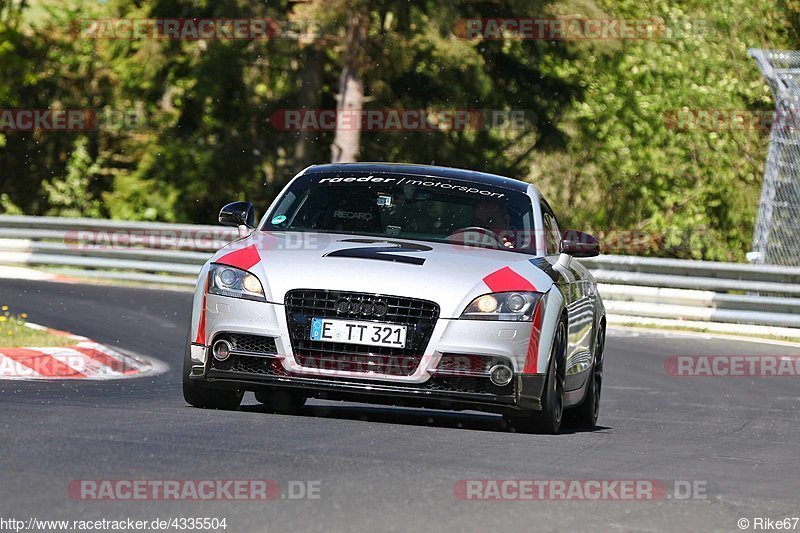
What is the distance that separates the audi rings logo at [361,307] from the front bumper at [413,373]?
0.30 meters

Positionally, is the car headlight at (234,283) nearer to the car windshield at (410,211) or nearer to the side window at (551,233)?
the car windshield at (410,211)

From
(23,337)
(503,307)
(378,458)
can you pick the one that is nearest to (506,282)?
(503,307)

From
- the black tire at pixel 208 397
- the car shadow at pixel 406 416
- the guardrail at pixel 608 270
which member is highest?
the black tire at pixel 208 397

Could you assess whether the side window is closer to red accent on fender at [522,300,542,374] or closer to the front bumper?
→ red accent on fender at [522,300,542,374]

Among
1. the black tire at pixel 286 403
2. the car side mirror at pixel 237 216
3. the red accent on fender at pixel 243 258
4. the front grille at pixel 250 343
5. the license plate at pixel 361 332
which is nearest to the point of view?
the license plate at pixel 361 332

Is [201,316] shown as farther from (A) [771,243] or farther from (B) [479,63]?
(B) [479,63]

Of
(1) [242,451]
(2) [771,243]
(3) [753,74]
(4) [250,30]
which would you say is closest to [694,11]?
(3) [753,74]

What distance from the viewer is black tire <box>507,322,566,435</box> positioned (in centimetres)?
874

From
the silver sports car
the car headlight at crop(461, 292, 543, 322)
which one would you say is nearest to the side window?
the silver sports car

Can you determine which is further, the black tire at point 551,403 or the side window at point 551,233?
the side window at point 551,233

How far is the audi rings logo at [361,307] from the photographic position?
8410 millimetres

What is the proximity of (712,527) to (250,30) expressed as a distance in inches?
978

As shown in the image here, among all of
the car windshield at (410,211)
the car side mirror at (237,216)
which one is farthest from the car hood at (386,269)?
the car side mirror at (237,216)

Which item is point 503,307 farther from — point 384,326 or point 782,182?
point 782,182
